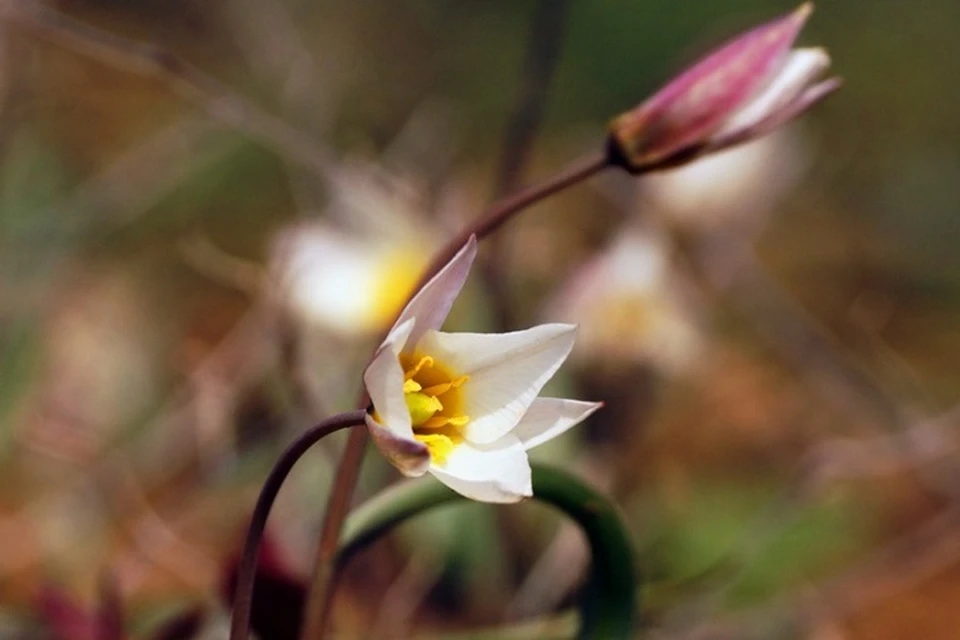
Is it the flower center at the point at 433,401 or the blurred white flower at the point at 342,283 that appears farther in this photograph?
the blurred white flower at the point at 342,283

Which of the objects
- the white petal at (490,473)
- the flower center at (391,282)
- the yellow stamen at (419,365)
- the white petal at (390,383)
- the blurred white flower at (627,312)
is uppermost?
the flower center at (391,282)

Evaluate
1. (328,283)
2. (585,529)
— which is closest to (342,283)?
(328,283)

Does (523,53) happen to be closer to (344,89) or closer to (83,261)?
(344,89)

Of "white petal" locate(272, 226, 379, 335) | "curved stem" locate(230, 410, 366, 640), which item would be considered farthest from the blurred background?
"curved stem" locate(230, 410, 366, 640)

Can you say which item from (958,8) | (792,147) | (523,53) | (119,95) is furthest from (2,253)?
(958,8)

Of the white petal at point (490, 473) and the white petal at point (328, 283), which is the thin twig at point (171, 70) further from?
the white petal at point (490, 473)

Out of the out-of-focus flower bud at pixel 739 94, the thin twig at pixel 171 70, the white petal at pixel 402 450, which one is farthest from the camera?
the thin twig at pixel 171 70

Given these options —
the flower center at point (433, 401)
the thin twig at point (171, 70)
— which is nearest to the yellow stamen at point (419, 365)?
the flower center at point (433, 401)
